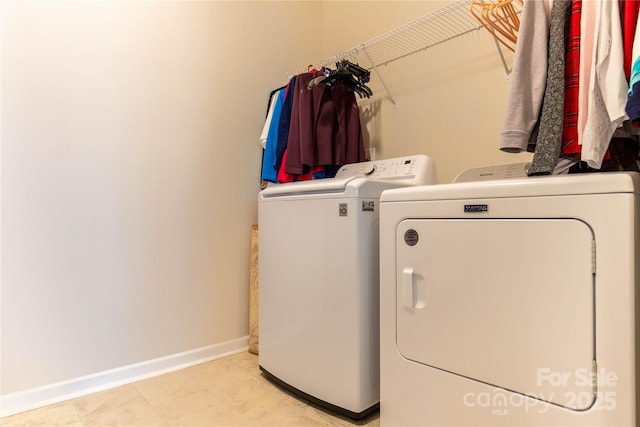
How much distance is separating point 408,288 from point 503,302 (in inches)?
11.0

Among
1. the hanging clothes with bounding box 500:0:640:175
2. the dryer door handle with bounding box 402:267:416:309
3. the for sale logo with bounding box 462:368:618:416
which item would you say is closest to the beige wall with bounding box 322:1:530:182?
the hanging clothes with bounding box 500:0:640:175

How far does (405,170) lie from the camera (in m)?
1.66

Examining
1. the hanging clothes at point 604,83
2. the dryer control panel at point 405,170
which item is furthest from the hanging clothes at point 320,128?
the hanging clothes at point 604,83

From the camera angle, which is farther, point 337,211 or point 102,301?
point 102,301

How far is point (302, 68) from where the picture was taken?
99.4 inches

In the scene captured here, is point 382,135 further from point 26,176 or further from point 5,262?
point 5,262

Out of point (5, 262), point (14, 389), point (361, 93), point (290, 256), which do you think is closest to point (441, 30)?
point (361, 93)

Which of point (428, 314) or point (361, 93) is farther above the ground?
point (361, 93)

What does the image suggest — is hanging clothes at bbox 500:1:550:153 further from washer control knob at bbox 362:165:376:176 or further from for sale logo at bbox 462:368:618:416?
washer control knob at bbox 362:165:376:176

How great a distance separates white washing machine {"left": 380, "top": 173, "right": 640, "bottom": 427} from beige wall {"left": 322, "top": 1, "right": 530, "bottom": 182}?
A: 865 millimetres

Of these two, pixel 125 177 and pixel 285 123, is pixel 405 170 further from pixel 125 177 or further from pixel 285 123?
pixel 125 177

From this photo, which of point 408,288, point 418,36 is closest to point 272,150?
point 418,36

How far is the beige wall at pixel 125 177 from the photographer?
4.88 ft

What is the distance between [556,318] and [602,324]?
0.09 metres
